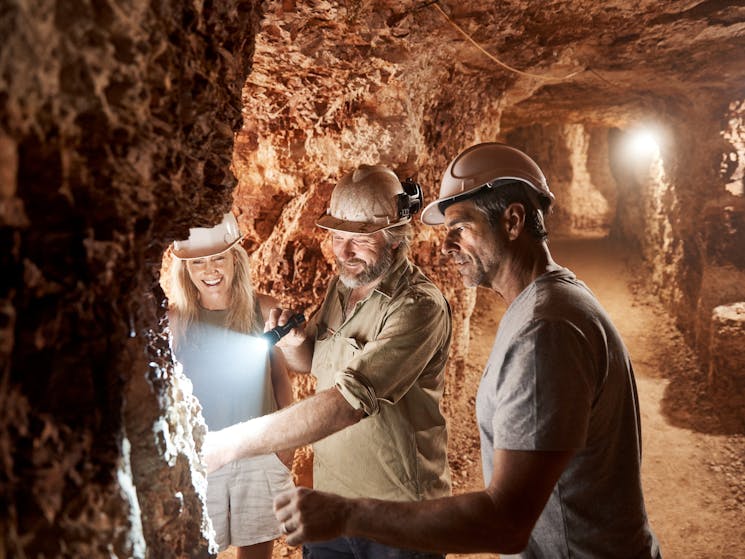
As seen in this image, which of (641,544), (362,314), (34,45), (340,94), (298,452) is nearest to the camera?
(34,45)

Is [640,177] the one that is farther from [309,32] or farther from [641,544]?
[641,544]

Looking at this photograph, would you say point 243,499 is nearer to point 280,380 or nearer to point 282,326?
point 280,380

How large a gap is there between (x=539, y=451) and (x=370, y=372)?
0.91 m

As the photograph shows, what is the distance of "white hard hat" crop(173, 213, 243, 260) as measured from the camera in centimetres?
267

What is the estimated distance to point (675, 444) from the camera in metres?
5.90

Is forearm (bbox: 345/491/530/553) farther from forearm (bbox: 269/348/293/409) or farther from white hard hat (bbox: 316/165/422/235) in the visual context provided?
forearm (bbox: 269/348/293/409)

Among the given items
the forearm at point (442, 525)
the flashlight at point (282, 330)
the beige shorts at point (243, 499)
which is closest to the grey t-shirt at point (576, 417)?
the forearm at point (442, 525)

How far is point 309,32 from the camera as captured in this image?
10.8 feet

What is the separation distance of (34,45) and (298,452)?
12.9 ft

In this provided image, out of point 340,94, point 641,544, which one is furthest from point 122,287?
point 340,94

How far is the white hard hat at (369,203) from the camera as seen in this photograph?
2598 mm

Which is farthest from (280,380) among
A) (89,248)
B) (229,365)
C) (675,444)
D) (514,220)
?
(675,444)

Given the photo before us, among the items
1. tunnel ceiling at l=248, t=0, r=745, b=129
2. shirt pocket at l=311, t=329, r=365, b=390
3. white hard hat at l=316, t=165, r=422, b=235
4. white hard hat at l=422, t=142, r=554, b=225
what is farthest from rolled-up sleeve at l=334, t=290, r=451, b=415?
tunnel ceiling at l=248, t=0, r=745, b=129

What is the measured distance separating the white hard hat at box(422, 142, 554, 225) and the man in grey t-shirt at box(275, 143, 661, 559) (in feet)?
0.42
